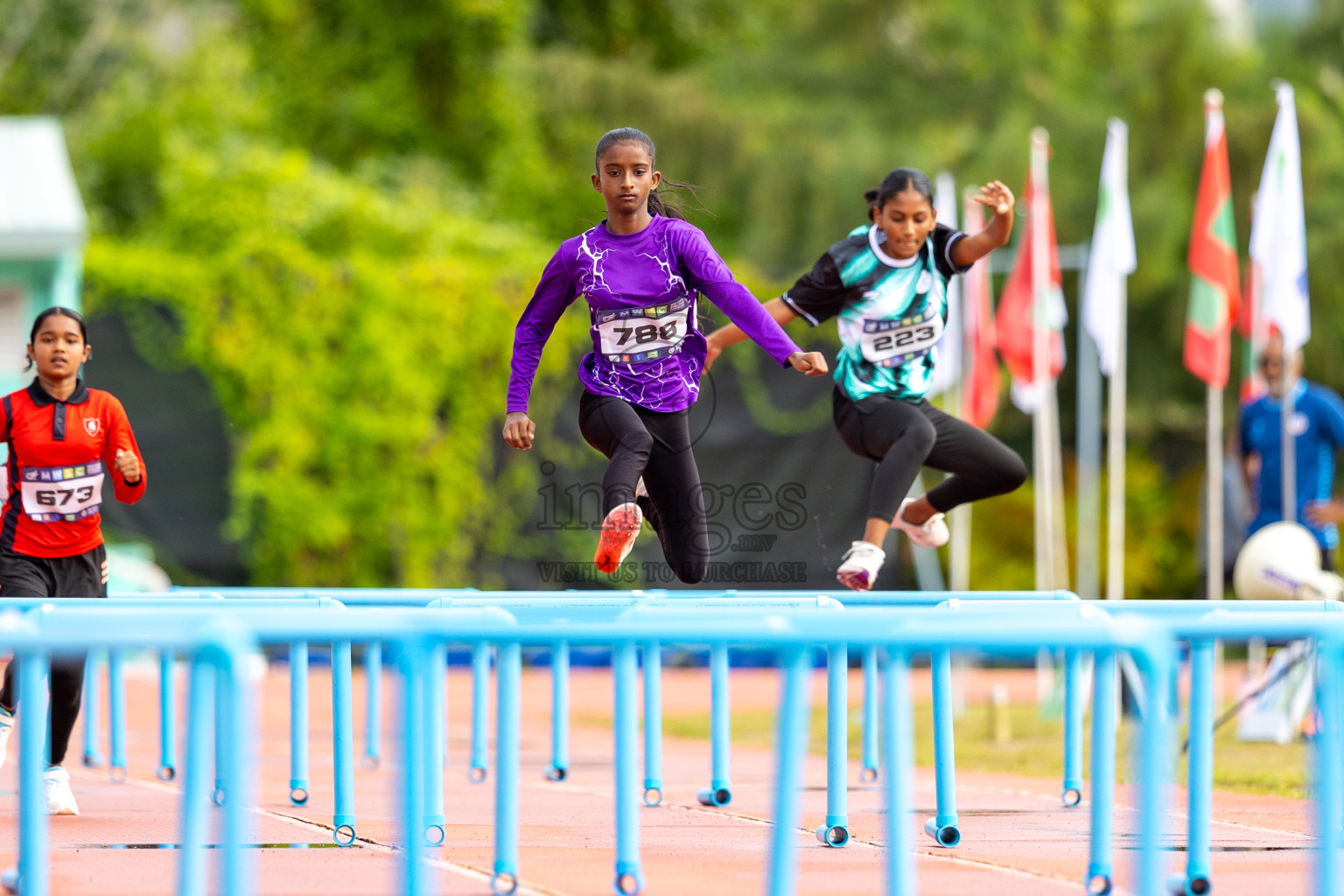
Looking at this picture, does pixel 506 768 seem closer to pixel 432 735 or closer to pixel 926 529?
pixel 432 735

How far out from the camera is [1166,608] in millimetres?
4895

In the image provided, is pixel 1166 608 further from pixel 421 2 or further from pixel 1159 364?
pixel 421 2

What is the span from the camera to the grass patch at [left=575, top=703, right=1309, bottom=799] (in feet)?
25.0

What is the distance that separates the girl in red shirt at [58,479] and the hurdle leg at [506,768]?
82.4 inches

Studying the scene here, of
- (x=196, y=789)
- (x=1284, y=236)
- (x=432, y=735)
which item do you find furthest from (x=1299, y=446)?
(x=196, y=789)

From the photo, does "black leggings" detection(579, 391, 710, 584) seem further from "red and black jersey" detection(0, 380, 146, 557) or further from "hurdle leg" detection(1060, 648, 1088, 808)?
"red and black jersey" detection(0, 380, 146, 557)

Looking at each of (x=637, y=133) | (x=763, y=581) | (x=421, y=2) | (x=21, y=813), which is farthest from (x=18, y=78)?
(x=21, y=813)

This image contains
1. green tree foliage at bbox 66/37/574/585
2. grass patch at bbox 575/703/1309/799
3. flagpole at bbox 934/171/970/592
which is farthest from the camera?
green tree foliage at bbox 66/37/574/585

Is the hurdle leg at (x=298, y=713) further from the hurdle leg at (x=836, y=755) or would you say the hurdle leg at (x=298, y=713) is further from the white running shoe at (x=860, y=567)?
the white running shoe at (x=860, y=567)

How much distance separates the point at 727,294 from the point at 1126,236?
19.2 feet

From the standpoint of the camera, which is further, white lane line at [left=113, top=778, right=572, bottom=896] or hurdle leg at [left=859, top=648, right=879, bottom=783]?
hurdle leg at [left=859, top=648, right=879, bottom=783]

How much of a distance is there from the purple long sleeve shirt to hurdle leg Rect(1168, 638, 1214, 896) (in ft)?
5.66

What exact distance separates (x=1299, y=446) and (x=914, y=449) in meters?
4.51

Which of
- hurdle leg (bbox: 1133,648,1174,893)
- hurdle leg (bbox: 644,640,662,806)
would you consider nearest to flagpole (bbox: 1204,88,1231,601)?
hurdle leg (bbox: 644,640,662,806)
